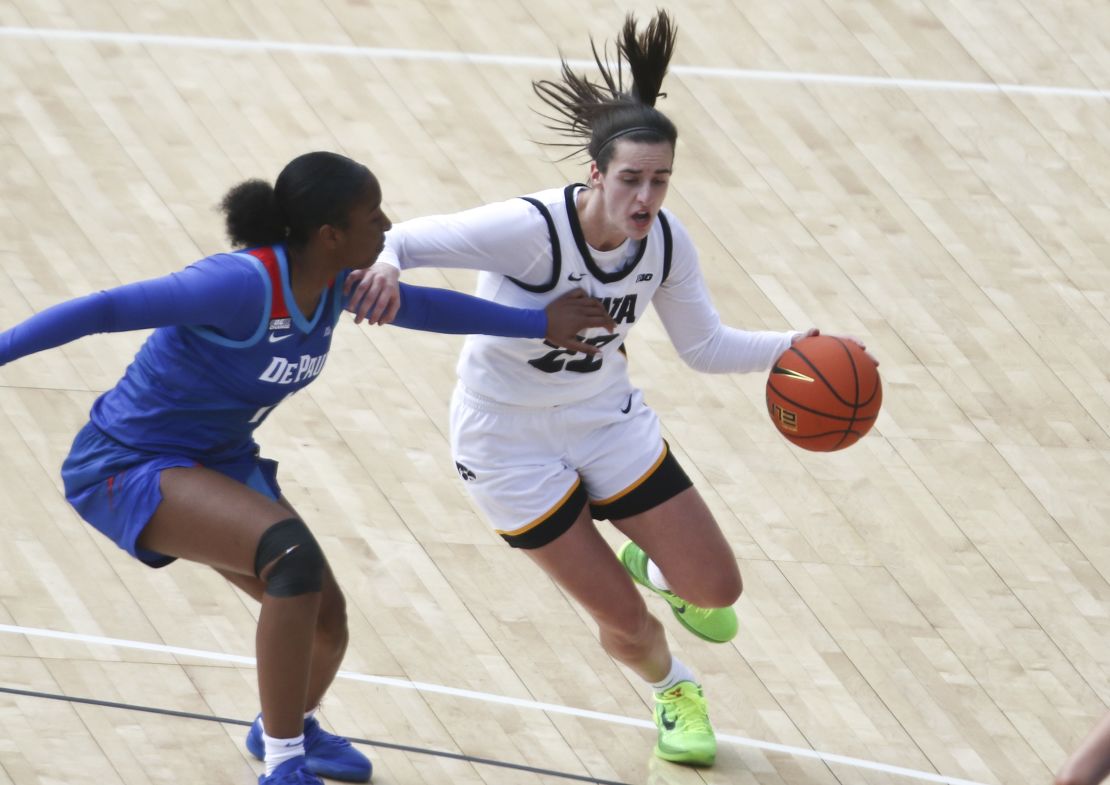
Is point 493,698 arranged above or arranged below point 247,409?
below

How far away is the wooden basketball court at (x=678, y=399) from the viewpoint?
5090 mm

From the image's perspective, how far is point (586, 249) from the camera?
14.6 feet

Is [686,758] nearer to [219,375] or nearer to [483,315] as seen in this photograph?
[483,315]

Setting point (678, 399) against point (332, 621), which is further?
point (678, 399)

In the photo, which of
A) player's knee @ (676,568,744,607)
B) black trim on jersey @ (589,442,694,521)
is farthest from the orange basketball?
player's knee @ (676,568,744,607)

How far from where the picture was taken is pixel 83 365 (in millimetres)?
6422

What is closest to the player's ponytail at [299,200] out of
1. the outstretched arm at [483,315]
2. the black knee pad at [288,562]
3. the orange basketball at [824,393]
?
the outstretched arm at [483,315]

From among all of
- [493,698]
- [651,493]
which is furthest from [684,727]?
[651,493]

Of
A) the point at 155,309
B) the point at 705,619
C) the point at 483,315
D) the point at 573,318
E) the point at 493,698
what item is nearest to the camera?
the point at 155,309

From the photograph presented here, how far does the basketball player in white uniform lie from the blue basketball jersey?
1.45ft

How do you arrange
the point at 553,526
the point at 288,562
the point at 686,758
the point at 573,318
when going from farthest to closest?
the point at 686,758 → the point at 553,526 → the point at 573,318 → the point at 288,562

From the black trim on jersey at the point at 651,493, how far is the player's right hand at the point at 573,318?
0.48 meters

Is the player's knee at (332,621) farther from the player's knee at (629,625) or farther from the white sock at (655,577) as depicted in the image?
the white sock at (655,577)

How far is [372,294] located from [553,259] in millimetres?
608
